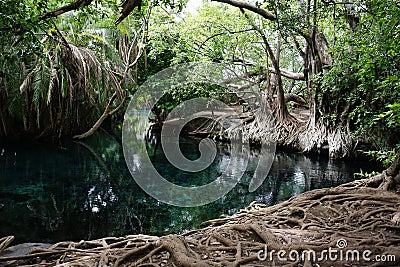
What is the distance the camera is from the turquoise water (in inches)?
206

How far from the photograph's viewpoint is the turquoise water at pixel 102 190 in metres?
5.23

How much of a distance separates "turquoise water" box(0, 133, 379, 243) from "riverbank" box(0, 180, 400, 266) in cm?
184

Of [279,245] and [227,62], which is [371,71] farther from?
[227,62]

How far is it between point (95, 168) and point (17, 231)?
462 centimetres

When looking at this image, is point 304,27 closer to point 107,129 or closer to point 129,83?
point 129,83

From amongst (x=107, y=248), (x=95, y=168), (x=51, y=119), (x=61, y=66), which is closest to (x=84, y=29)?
(x=61, y=66)

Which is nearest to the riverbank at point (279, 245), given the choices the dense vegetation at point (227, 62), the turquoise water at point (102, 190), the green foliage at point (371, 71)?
the turquoise water at point (102, 190)

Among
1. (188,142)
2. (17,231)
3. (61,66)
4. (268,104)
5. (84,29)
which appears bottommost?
(17,231)

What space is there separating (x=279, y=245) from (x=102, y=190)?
528cm

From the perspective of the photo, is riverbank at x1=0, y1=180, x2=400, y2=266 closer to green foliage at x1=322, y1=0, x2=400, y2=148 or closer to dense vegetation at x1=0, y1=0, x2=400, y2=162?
green foliage at x1=322, y1=0, x2=400, y2=148

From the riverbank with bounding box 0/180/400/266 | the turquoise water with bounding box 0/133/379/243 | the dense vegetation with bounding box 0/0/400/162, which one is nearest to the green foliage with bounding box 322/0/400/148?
the dense vegetation with bounding box 0/0/400/162

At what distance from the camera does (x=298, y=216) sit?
3883mm

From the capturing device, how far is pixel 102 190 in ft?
23.9

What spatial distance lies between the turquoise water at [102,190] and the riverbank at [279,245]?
1.84 metres
